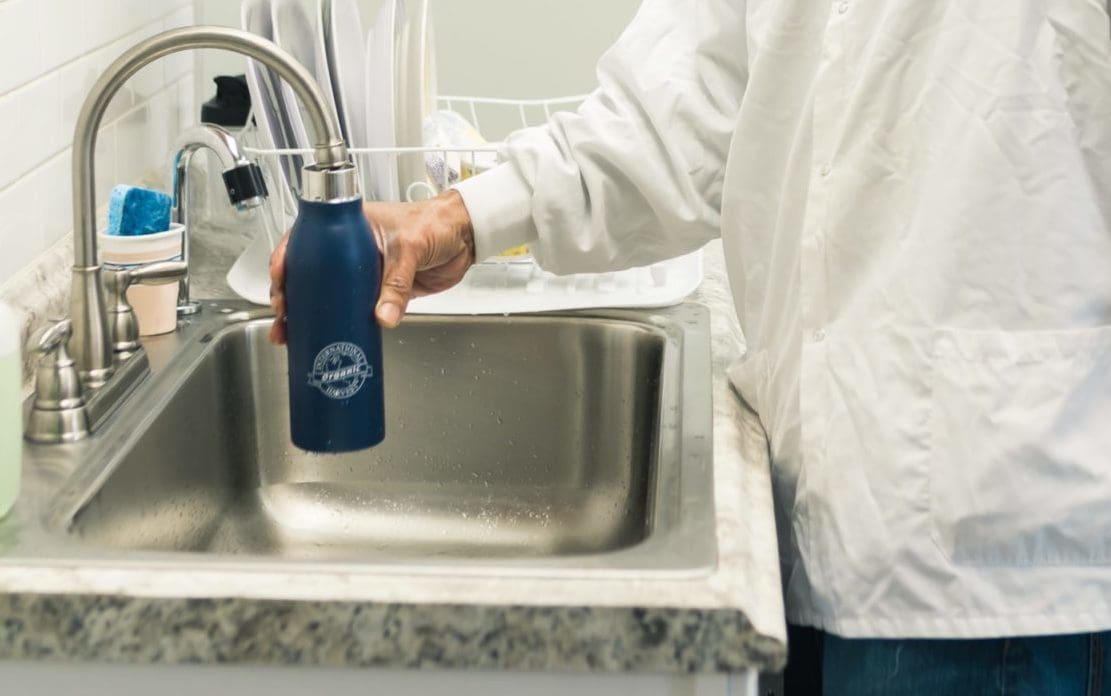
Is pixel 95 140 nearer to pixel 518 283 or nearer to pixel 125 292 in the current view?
pixel 125 292

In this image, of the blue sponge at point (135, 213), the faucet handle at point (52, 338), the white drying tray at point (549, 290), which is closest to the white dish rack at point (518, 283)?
the white drying tray at point (549, 290)

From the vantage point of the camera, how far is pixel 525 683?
2.94 ft

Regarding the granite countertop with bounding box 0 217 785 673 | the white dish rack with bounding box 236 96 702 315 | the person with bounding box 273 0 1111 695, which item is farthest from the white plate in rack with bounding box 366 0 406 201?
the granite countertop with bounding box 0 217 785 673

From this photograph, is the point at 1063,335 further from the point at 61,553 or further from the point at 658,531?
the point at 61,553

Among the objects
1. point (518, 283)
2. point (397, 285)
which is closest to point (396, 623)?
point (397, 285)

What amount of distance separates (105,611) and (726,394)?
0.61 meters

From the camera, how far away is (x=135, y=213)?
1393mm

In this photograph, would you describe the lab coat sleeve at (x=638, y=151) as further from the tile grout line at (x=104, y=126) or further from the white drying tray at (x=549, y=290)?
the tile grout line at (x=104, y=126)

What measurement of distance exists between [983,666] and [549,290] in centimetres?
67

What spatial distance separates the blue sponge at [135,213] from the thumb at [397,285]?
0.30 m

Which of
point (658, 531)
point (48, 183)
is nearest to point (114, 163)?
point (48, 183)

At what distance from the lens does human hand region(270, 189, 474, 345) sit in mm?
1173

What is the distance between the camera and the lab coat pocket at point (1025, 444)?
970 mm

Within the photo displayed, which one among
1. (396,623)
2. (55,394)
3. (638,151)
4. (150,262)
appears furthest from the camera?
(150,262)
